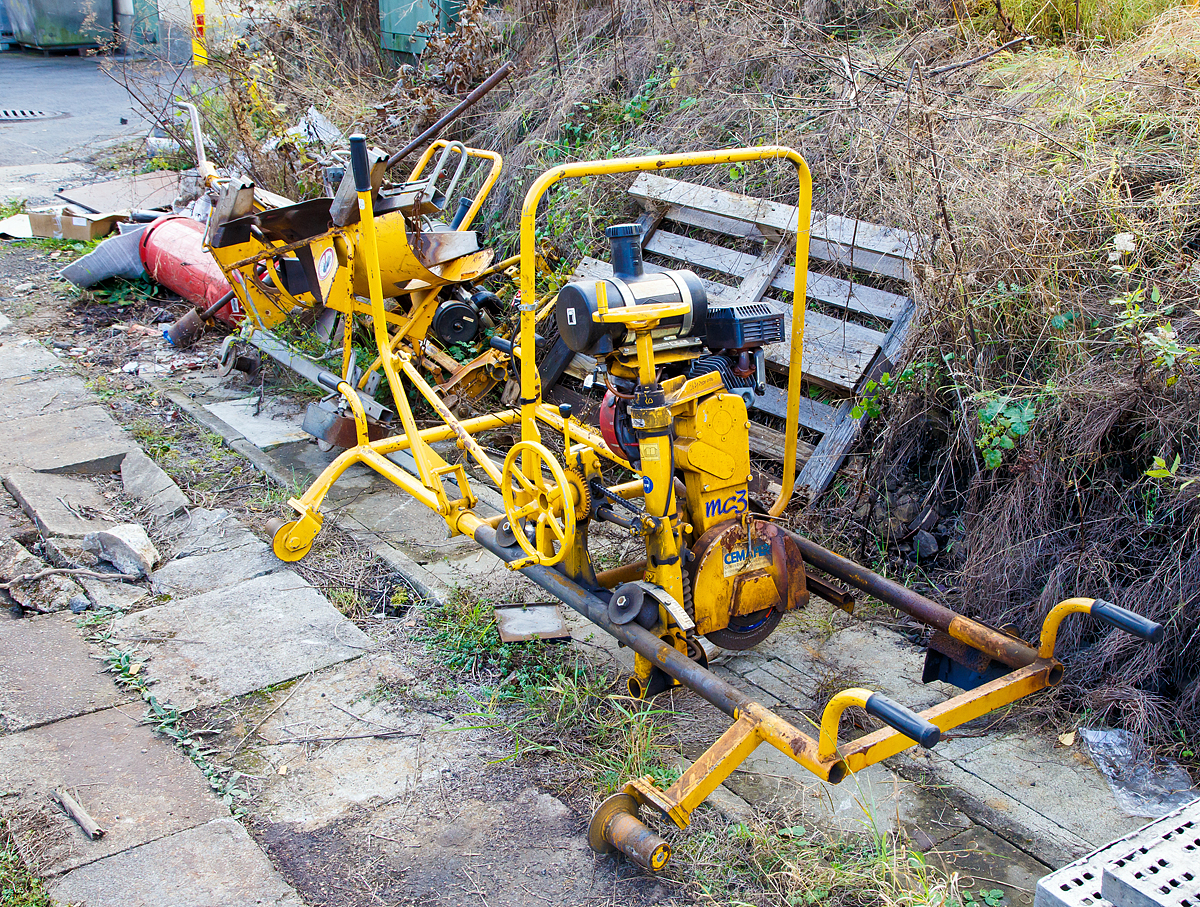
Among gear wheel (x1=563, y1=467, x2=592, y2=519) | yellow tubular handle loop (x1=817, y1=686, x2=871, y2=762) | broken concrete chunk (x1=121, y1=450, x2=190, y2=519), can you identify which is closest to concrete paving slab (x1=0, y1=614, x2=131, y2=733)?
broken concrete chunk (x1=121, y1=450, x2=190, y2=519)

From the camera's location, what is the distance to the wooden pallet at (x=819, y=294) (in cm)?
433

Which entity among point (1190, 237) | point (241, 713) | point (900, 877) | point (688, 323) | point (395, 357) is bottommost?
point (241, 713)

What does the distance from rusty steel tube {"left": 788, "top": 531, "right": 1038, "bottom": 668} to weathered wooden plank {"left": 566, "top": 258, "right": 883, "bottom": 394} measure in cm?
113

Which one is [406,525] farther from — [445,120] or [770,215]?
[445,120]

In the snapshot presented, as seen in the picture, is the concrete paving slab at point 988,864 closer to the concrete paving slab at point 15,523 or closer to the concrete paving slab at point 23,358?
the concrete paving slab at point 15,523

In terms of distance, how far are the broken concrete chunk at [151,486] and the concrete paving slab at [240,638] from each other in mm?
899

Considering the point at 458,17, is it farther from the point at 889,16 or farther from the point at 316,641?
the point at 316,641

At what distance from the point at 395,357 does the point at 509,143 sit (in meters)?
3.18

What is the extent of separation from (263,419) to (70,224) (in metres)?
4.20

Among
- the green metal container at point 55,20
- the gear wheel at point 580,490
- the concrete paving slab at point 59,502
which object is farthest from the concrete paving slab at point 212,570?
the green metal container at point 55,20

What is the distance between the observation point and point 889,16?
6309 millimetres

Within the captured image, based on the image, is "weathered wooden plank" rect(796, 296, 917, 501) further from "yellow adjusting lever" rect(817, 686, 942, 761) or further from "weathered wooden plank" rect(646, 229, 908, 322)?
"yellow adjusting lever" rect(817, 686, 942, 761)

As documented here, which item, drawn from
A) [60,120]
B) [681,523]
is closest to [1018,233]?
[681,523]

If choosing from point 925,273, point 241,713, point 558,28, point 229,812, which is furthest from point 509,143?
point 229,812
